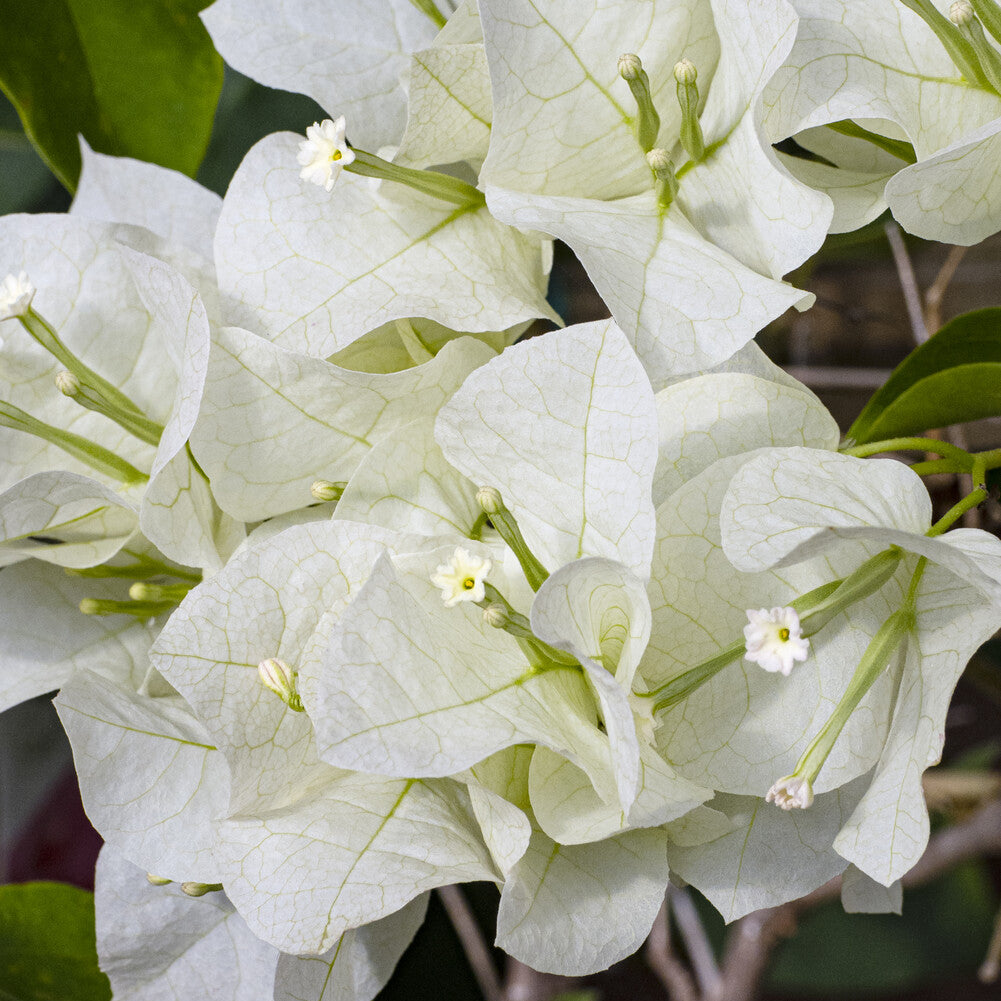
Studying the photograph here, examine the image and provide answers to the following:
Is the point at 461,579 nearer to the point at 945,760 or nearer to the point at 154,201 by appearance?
the point at 154,201

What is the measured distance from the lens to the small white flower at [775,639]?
0.19 m

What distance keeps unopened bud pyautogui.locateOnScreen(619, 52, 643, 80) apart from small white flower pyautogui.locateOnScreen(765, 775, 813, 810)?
14 cm

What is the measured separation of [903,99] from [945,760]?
75cm

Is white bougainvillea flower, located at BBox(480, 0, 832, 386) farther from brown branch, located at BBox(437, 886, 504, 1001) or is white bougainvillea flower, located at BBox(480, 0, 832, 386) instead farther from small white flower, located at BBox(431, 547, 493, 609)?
brown branch, located at BBox(437, 886, 504, 1001)

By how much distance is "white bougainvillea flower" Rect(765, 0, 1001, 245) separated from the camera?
223 millimetres

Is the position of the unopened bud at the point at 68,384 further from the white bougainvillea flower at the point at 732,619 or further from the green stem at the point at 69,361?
the white bougainvillea flower at the point at 732,619

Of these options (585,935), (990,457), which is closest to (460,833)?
(585,935)

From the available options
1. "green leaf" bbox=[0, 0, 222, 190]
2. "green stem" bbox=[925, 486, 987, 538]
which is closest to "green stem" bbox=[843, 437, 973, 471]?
"green stem" bbox=[925, 486, 987, 538]

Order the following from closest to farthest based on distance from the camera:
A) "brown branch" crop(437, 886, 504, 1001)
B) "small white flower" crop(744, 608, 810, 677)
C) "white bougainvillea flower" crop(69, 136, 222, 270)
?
1. "small white flower" crop(744, 608, 810, 677)
2. "white bougainvillea flower" crop(69, 136, 222, 270)
3. "brown branch" crop(437, 886, 504, 1001)

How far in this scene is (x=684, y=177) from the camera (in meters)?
0.24

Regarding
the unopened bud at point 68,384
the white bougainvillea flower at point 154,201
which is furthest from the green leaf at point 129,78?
the unopened bud at point 68,384

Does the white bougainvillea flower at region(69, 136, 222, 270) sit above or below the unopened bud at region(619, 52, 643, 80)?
below

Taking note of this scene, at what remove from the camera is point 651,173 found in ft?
0.80

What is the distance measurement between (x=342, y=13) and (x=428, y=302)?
0.33ft
